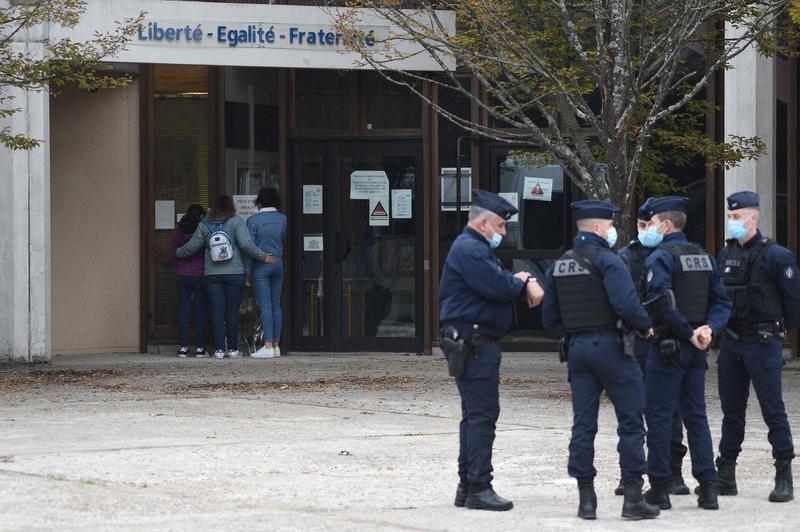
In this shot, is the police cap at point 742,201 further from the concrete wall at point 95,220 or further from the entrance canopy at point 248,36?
the concrete wall at point 95,220

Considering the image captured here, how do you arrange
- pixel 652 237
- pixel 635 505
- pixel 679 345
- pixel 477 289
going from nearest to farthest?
pixel 635 505
pixel 477 289
pixel 679 345
pixel 652 237

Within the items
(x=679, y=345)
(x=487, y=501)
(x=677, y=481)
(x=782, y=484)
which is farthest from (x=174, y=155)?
(x=782, y=484)

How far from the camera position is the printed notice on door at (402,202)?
729 inches

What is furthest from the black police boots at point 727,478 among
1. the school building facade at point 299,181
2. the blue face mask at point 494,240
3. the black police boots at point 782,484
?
the school building facade at point 299,181

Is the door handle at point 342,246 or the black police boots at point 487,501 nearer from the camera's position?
the black police boots at point 487,501

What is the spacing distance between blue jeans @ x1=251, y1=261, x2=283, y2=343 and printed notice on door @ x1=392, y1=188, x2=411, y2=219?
1.56 m

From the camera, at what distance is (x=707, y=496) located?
27.2 ft

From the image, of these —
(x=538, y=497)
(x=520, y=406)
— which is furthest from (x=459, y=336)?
(x=520, y=406)

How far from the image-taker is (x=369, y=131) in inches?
730

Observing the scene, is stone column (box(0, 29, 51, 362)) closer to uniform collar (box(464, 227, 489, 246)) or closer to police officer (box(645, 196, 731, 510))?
uniform collar (box(464, 227, 489, 246))

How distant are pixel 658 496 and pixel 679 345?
2.64 ft

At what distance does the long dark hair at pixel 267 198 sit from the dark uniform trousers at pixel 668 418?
395 inches

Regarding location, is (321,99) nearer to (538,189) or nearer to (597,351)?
Answer: (538,189)

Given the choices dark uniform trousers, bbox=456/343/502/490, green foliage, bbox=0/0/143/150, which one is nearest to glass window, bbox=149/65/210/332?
green foliage, bbox=0/0/143/150
